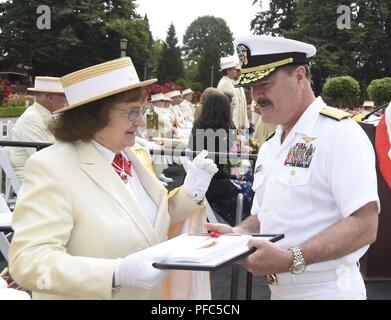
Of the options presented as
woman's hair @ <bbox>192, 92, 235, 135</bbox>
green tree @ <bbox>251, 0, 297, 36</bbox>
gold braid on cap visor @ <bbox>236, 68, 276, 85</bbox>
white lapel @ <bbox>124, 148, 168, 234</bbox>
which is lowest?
white lapel @ <bbox>124, 148, 168, 234</bbox>

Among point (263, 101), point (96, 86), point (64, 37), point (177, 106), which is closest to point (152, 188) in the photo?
point (96, 86)

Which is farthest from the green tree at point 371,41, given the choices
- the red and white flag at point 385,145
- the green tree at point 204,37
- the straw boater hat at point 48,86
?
the red and white flag at point 385,145

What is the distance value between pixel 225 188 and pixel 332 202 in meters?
3.07

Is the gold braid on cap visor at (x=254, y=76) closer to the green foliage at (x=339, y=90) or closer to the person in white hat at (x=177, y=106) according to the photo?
the green foliage at (x=339, y=90)

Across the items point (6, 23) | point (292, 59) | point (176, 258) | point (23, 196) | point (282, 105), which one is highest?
point (6, 23)

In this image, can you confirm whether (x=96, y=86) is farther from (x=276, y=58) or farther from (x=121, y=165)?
(x=276, y=58)

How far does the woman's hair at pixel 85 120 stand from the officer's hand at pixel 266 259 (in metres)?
0.81

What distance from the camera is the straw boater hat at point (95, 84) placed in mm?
2213

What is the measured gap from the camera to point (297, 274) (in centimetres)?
203

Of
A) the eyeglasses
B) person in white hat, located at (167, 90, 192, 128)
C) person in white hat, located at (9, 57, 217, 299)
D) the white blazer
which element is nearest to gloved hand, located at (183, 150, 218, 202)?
person in white hat, located at (9, 57, 217, 299)

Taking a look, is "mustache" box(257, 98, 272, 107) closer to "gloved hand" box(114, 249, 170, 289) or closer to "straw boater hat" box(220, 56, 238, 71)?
"gloved hand" box(114, 249, 170, 289)

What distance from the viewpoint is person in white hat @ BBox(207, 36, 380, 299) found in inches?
76.4
